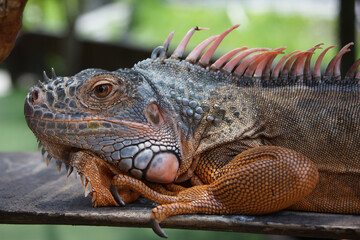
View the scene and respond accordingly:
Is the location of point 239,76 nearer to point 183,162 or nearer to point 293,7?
point 183,162

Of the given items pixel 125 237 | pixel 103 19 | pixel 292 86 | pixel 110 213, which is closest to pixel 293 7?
pixel 103 19

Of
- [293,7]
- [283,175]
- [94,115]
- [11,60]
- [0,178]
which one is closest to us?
[283,175]

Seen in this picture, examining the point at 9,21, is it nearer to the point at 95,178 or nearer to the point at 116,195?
the point at 95,178

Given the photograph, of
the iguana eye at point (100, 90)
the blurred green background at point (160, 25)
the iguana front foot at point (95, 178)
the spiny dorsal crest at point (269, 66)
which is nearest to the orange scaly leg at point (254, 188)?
the iguana front foot at point (95, 178)

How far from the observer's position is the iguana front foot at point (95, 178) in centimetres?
253

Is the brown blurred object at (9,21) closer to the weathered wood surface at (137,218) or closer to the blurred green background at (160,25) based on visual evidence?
the weathered wood surface at (137,218)

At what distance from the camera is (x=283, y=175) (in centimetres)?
238

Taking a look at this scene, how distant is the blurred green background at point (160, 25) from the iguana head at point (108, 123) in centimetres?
575

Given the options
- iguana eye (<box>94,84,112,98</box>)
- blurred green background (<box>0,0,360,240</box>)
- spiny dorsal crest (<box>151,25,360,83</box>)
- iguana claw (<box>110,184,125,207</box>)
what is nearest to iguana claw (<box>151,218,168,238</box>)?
iguana claw (<box>110,184,125,207</box>)

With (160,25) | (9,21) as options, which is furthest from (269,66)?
(160,25)

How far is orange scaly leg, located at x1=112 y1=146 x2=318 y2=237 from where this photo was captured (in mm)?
2379

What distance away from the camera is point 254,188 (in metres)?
2.39

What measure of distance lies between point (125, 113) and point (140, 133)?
151mm

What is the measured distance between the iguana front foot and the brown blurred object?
950 millimetres
